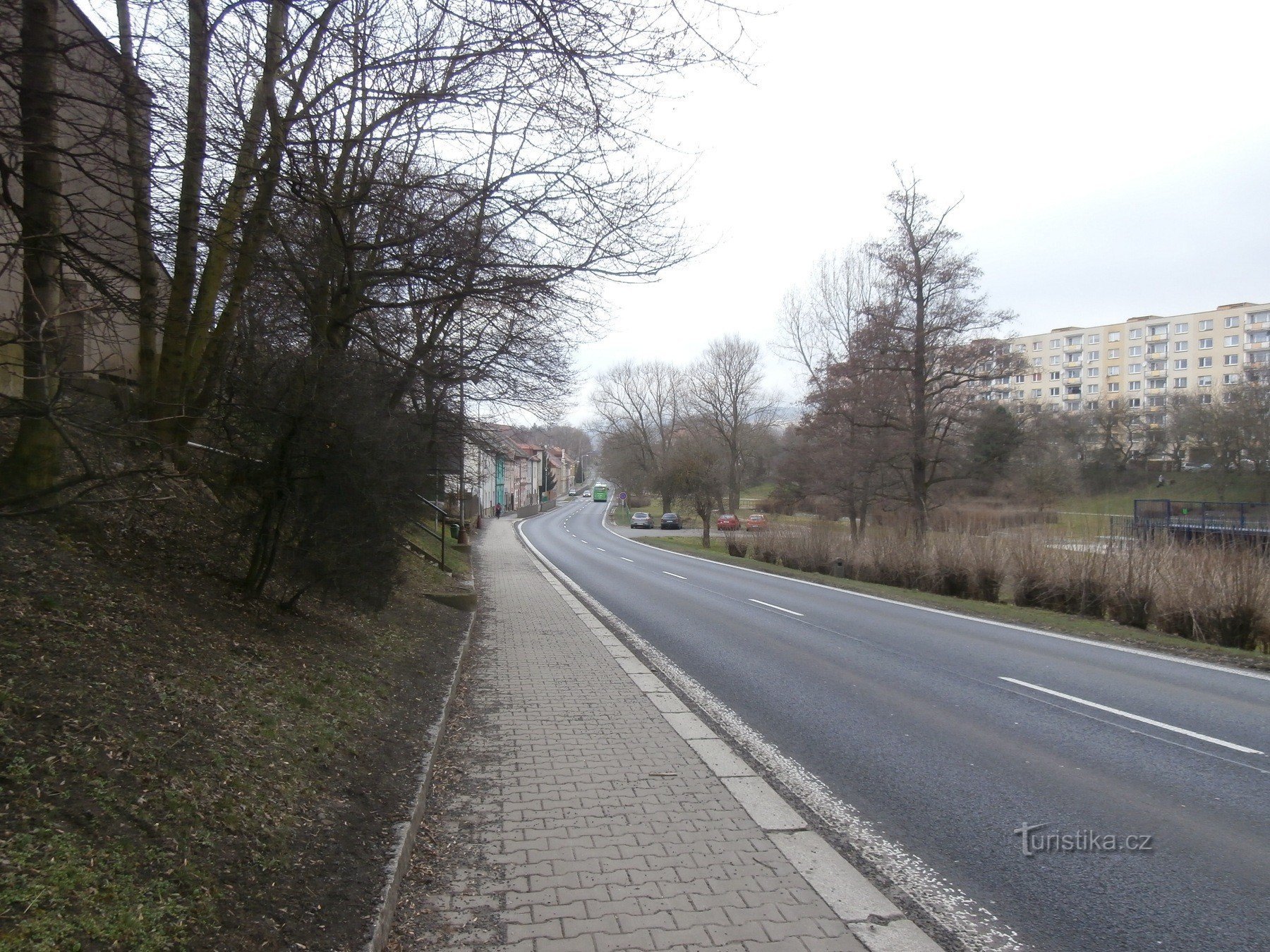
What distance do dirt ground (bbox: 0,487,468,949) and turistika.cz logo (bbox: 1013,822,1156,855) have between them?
3441 millimetres

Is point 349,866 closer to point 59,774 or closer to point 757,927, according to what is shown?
point 59,774

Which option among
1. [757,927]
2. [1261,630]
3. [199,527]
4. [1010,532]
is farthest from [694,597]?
[757,927]

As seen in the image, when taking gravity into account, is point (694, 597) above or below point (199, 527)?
below

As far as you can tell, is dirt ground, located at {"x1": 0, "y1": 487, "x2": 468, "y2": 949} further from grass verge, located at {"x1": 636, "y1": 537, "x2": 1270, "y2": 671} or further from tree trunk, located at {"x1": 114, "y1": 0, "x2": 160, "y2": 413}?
grass verge, located at {"x1": 636, "y1": 537, "x2": 1270, "y2": 671}

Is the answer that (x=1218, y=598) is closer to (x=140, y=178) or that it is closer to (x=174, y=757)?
(x=174, y=757)

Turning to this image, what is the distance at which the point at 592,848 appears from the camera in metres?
4.38

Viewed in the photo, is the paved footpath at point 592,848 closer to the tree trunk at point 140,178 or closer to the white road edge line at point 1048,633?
the tree trunk at point 140,178

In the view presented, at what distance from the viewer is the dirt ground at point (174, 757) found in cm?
285

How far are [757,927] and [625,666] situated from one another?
633 centimetres

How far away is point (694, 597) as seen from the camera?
18.0m

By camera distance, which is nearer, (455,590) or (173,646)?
(173,646)

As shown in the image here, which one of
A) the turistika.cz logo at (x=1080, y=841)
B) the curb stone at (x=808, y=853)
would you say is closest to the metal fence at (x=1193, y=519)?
the curb stone at (x=808, y=853)

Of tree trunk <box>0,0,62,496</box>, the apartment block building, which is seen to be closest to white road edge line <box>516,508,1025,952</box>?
tree trunk <box>0,0,62,496</box>

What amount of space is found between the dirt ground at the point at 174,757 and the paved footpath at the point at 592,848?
1.17 ft
